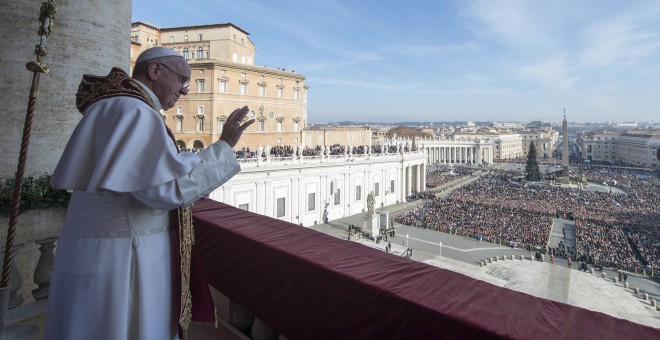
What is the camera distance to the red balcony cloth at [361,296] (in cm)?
176

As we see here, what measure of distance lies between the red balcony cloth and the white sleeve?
38.1 inches

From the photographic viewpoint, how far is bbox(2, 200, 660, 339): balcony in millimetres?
1773

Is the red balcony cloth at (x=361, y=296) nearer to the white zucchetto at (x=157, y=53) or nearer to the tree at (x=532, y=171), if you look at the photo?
the white zucchetto at (x=157, y=53)

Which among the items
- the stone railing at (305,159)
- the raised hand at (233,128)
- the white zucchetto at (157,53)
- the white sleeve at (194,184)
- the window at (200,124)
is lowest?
the stone railing at (305,159)

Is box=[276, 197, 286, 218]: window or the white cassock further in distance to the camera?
box=[276, 197, 286, 218]: window

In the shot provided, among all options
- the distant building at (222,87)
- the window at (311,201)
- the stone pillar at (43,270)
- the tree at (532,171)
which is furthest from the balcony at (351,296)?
the tree at (532,171)

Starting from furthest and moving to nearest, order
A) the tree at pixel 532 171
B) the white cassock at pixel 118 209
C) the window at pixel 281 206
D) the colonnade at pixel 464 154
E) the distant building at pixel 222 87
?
1. the colonnade at pixel 464 154
2. the tree at pixel 532 171
3. the distant building at pixel 222 87
4. the window at pixel 281 206
5. the white cassock at pixel 118 209

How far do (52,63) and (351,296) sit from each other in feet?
16.2

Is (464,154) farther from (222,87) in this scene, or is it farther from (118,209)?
(118,209)

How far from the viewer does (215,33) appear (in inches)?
1200

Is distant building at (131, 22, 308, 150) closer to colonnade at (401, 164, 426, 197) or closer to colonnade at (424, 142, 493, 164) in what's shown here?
colonnade at (401, 164, 426, 197)

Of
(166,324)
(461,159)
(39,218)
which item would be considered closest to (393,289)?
(166,324)

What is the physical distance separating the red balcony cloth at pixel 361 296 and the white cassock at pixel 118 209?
3.14ft

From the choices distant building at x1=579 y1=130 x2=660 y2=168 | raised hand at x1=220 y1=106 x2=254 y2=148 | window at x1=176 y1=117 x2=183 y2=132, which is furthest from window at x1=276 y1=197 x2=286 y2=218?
distant building at x1=579 y1=130 x2=660 y2=168
